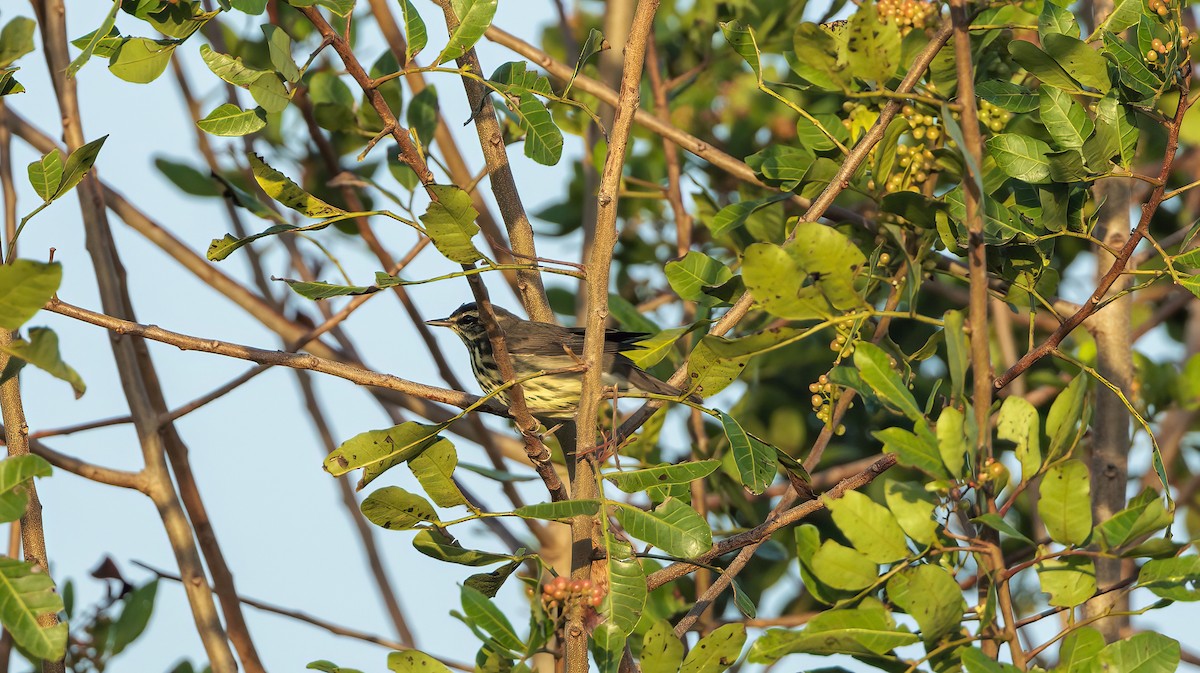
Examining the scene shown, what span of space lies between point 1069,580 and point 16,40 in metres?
2.51

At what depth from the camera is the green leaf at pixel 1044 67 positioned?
9.48 ft

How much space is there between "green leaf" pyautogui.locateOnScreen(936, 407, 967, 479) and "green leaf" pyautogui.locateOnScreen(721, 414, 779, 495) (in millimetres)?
609

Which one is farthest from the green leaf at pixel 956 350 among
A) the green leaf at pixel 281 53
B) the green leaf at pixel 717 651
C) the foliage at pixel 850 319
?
the green leaf at pixel 281 53

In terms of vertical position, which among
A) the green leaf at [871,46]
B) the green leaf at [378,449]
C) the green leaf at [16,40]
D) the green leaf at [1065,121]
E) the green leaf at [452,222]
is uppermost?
the green leaf at [1065,121]

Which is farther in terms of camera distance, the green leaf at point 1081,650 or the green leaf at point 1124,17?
the green leaf at point 1124,17

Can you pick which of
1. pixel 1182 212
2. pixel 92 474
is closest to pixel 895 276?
pixel 92 474

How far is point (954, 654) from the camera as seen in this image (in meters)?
2.35

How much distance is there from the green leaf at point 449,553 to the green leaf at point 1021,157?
5.09 feet

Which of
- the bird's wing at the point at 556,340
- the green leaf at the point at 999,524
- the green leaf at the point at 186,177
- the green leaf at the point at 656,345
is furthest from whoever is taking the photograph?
the green leaf at the point at 186,177

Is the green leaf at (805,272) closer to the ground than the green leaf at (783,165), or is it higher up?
closer to the ground

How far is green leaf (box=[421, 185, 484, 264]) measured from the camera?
8.20ft

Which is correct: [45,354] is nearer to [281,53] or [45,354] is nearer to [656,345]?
[281,53]

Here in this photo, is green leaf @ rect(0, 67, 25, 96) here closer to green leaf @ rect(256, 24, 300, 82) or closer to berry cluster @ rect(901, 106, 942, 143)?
green leaf @ rect(256, 24, 300, 82)

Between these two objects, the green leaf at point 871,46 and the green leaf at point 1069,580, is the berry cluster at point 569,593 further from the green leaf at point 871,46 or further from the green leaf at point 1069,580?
the green leaf at point 871,46
